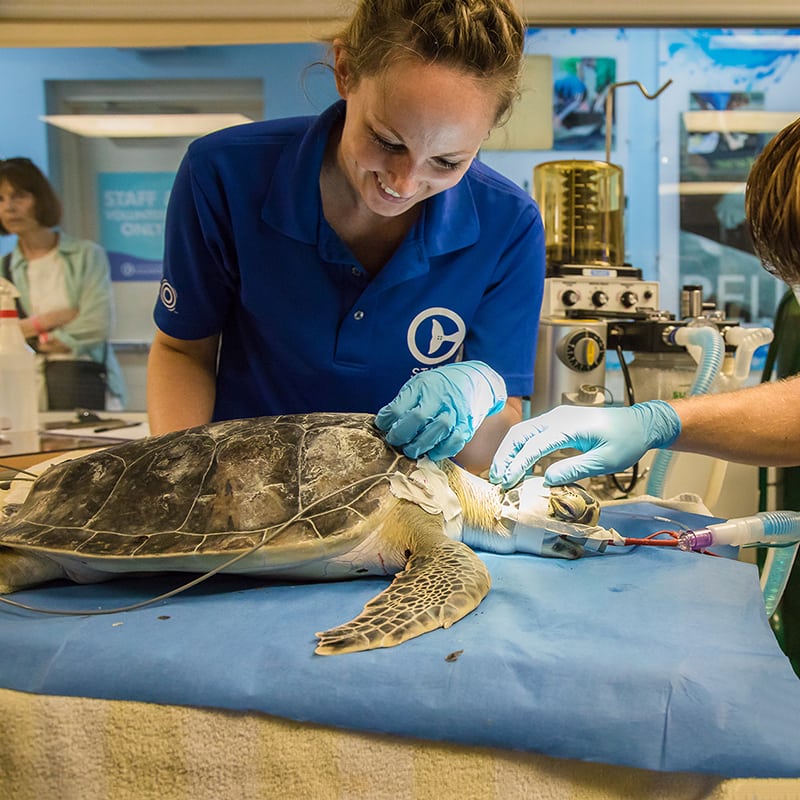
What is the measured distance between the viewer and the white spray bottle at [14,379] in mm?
2041

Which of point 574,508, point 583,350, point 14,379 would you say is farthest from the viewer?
point 14,379

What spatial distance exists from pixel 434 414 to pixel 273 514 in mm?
324

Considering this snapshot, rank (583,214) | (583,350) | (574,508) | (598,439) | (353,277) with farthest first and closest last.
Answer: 1. (583,214)
2. (583,350)
3. (353,277)
4. (598,439)
5. (574,508)

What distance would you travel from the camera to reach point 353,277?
1407mm

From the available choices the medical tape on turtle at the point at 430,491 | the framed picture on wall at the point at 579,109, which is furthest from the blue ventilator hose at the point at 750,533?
the framed picture on wall at the point at 579,109

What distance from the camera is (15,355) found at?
2.06 metres

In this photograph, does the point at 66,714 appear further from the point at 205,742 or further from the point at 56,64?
the point at 56,64

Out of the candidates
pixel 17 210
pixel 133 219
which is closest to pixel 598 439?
pixel 133 219

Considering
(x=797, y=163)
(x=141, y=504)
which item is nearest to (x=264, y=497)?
(x=141, y=504)

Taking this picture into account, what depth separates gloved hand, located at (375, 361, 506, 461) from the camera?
120 cm

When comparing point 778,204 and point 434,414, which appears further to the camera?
point 434,414

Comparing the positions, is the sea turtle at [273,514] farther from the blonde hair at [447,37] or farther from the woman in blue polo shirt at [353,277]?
the blonde hair at [447,37]

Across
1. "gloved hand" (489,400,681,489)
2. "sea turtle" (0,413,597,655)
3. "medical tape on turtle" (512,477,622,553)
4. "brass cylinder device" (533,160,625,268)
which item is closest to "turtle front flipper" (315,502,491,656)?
"sea turtle" (0,413,597,655)

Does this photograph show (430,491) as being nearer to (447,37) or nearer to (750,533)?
(750,533)
